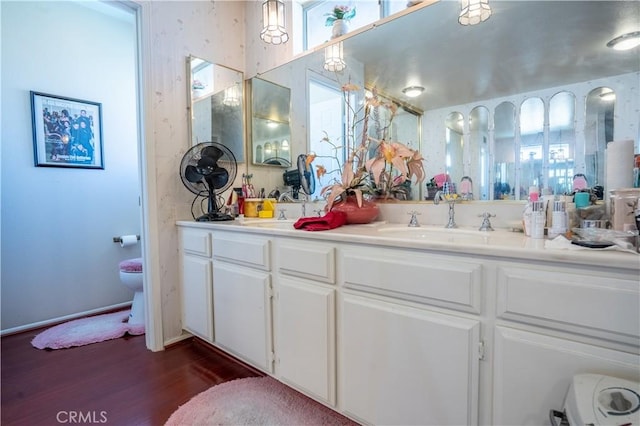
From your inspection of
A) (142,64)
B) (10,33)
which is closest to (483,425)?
(142,64)

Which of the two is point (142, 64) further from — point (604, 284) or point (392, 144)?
point (604, 284)

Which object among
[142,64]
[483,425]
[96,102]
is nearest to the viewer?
[483,425]

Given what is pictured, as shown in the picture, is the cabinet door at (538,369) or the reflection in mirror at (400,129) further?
the reflection in mirror at (400,129)

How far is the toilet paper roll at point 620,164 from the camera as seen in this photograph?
1023 mm

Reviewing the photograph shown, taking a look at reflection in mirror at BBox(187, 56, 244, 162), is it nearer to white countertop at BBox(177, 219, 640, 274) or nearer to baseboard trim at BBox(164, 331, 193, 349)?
white countertop at BBox(177, 219, 640, 274)

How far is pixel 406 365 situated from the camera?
1053 millimetres

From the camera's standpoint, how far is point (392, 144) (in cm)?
154

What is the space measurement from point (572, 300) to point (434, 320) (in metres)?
0.36

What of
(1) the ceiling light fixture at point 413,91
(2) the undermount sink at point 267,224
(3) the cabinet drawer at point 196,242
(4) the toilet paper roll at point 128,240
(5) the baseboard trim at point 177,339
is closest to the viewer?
(1) the ceiling light fixture at point 413,91

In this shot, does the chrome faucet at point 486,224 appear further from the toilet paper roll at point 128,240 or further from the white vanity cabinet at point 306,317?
the toilet paper roll at point 128,240

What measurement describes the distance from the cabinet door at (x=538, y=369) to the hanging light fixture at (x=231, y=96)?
2.28 meters

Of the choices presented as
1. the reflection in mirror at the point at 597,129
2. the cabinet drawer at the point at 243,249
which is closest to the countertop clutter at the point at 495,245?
the cabinet drawer at the point at 243,249

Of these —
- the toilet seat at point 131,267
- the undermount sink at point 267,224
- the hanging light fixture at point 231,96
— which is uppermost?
the hanging light fixture at point 231,96

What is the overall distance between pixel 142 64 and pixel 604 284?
2.39 metres
